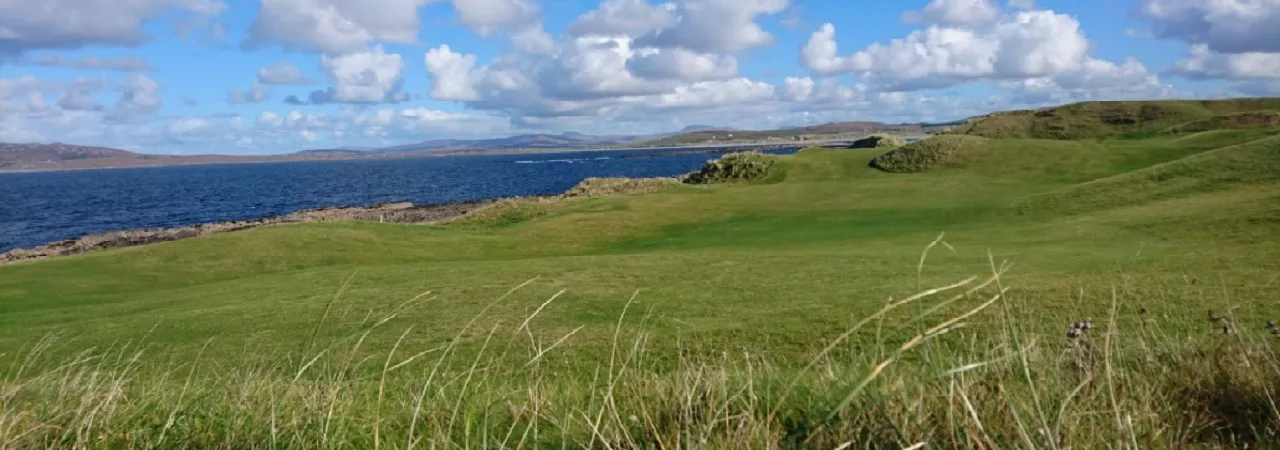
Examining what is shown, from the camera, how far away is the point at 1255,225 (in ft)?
57.5

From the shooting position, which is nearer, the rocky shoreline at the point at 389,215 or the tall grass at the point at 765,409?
the tall grass at the point at 765,409

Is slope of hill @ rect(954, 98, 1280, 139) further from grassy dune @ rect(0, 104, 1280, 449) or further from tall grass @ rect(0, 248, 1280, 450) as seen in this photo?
tall grass @ rect(0, 248, 1280, 450)

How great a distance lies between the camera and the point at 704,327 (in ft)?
37.3

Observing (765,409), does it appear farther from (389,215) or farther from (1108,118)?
(1108,118)

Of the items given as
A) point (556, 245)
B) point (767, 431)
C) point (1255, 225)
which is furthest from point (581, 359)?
point (556, 245)

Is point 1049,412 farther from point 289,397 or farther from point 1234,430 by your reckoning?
point 289,397

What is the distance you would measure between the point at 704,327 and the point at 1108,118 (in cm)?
8803

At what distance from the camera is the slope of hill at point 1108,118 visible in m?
82.4

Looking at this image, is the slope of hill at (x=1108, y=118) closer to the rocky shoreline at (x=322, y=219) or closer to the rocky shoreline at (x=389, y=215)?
the rocky shoreline at (x=389, y=215)

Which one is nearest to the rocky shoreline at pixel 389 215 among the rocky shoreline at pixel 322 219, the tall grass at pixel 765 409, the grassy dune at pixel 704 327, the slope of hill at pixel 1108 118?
the rocky shoreline at pixel 322 219

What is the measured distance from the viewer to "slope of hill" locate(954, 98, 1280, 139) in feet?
270

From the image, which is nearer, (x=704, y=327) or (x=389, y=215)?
(x=704, y=327)

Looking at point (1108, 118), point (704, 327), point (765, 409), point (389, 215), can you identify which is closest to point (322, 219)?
point (389, 215)

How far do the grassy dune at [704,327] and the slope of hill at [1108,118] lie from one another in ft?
162
